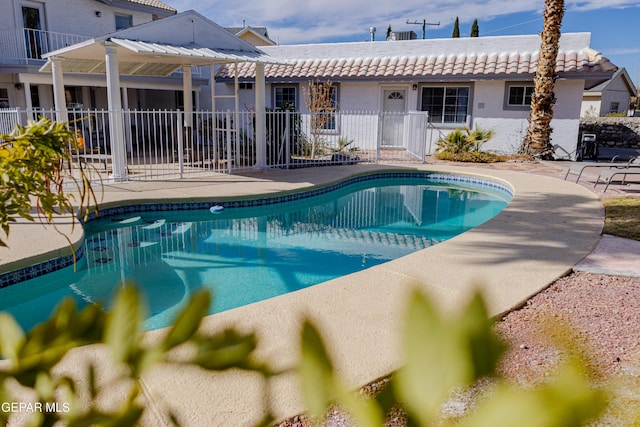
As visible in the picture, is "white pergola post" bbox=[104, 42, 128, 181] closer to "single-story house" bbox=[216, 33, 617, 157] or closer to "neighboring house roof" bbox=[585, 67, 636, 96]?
"single-story house" bbox=[216, 33, 617, 157]

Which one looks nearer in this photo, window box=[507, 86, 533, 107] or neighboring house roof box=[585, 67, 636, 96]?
window box=[507, 86, 533, 107]

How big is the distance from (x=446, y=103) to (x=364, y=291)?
621 inches

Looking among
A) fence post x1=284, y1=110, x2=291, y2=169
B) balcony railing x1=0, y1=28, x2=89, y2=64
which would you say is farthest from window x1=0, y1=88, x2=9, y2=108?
fence post x1=284, y1=110, x2=291, y2=169

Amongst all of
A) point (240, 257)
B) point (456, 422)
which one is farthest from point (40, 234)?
point (456, 422)

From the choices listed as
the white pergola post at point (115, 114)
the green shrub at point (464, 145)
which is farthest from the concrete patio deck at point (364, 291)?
the green shrub at point (464, 145)

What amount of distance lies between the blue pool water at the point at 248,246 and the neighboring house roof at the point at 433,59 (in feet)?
23.1

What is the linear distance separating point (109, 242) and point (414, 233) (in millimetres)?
5566

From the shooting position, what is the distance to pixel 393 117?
19.7m

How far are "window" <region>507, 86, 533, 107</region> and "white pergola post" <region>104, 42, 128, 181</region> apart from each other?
45.4ft

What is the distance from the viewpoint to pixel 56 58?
1241cm

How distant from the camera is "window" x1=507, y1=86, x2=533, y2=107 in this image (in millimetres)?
17984

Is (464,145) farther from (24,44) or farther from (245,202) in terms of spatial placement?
(24,44)

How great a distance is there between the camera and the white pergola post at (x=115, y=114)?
1080 cm

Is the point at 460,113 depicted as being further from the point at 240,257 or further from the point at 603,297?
the point at 603,297
